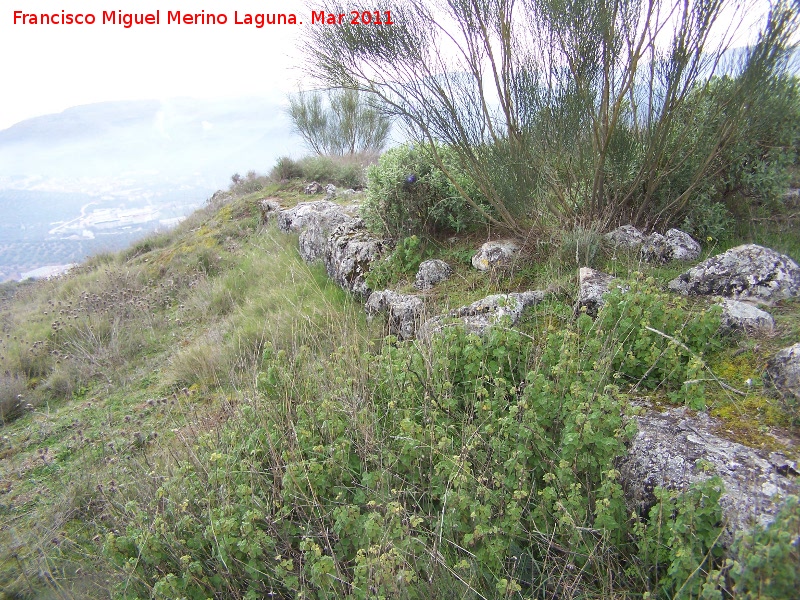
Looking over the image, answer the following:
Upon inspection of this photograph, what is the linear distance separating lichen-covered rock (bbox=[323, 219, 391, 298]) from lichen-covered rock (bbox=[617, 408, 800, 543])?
11.0 feet

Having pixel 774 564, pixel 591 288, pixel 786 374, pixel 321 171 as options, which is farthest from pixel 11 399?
pixel 321 171

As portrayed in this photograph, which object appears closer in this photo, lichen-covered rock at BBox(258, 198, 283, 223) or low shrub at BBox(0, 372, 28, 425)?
low shrub at BBox(0, 372, 28, 425)

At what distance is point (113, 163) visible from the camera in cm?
11412

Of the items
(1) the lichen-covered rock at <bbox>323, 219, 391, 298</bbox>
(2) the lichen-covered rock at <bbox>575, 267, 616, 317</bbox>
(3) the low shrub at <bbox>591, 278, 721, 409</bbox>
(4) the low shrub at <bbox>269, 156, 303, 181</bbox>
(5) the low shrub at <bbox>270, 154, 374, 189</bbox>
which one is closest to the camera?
(3) the low shrub at <bbox>591, 278, 721, 409</bbox>

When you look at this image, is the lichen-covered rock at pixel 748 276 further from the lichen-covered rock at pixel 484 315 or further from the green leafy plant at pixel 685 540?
the green leafy plant at pixel 685 540

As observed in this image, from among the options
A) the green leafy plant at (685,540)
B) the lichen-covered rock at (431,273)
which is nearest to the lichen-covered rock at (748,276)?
the lichen-covered rock at (431,273)

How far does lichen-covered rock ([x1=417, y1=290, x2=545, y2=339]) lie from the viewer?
3.05 m

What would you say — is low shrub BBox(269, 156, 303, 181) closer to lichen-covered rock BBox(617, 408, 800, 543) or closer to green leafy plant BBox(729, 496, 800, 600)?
lichen-covered rock BBox(617, 408, 800, 543)

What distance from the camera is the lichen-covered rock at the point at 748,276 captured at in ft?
10.6

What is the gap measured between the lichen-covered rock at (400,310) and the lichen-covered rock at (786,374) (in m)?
2.27

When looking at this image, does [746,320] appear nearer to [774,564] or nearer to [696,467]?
[696,467]

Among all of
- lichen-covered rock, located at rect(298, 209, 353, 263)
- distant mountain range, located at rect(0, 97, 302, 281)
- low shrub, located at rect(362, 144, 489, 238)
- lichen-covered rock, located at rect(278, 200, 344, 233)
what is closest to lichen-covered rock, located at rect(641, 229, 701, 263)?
low shrub, located at rect(362, 144, 489, 238)

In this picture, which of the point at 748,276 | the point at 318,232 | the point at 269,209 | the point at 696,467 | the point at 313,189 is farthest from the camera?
the point at 313,189

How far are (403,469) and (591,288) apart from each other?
2094 mm
